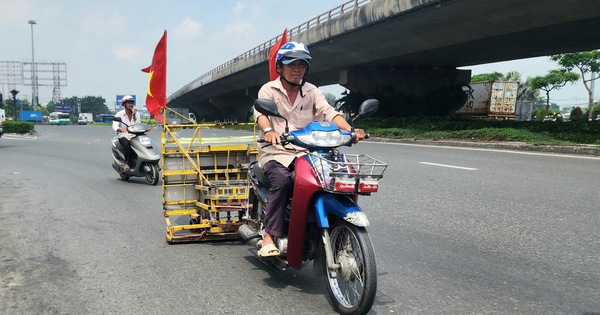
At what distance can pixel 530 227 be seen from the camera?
16.9 ft

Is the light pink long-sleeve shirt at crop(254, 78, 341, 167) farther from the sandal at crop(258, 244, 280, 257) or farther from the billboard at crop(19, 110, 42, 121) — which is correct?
the billboard at crop(19, 110, 42, 121)

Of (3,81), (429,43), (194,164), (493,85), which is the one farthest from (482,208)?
(3,81)

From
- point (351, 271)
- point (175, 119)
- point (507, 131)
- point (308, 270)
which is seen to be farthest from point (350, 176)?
point (507, 131)

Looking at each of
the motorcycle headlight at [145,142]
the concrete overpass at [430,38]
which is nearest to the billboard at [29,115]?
the concrete overpass at [430,38]

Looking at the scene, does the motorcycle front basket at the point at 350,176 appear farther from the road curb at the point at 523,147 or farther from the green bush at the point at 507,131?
the green bush at the point at 507,131

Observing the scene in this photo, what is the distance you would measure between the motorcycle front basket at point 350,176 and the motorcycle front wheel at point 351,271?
25 cm

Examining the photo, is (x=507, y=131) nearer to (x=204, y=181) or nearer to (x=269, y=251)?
(x=204, y=181)

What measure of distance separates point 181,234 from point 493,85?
34426mm

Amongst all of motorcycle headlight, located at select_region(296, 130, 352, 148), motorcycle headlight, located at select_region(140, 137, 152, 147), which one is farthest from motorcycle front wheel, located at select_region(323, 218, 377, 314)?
motorcycle headlight, located at select_region(140, 137, 152, 147)

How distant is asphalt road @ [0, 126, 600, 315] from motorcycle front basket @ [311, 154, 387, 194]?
2.61 feet

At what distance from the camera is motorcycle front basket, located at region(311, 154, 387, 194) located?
288 cm

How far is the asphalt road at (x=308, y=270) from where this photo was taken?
320 centimetres

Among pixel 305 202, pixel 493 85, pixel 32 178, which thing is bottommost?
pixel 32 178

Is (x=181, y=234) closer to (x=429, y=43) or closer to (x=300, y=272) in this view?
(x=300, y=272)
